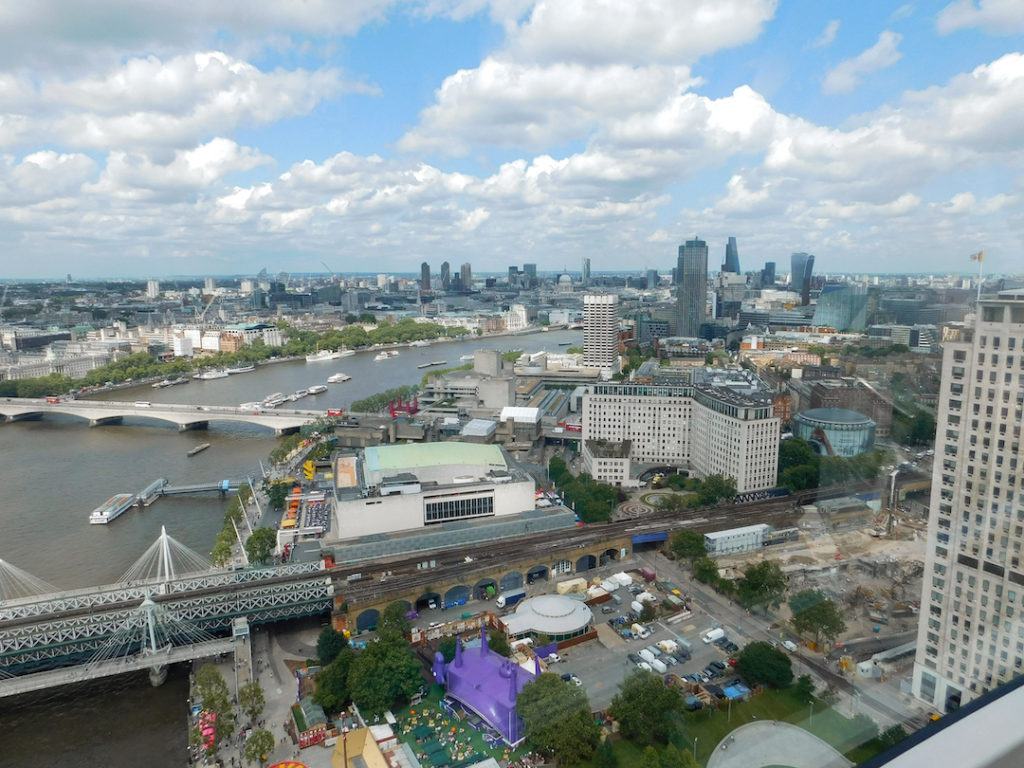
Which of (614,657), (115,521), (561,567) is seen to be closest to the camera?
(614,657)

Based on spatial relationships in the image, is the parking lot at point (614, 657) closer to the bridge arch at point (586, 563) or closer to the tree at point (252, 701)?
the bridge arch at point (586, 563)

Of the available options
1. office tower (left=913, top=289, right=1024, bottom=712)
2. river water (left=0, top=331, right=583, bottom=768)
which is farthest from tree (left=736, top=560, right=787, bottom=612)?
river water (left=0, top=331, right=583, bottom=768)

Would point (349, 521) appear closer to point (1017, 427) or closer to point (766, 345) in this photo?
point (1017, 427)

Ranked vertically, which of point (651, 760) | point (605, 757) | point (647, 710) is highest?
point (651, 760)

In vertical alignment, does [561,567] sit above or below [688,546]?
below

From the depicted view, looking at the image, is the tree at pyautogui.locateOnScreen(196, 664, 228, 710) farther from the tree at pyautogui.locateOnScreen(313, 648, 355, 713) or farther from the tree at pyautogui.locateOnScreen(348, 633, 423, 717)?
the tree at pyautogui.locateOnScreen(348, 633, 423, 717)

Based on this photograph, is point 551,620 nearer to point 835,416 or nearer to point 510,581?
point 510,581

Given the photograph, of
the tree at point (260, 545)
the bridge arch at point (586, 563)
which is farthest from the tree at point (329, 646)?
the bridge arch at point (586, 563)

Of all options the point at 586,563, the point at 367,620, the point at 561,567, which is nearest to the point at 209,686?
the point at 367,620
